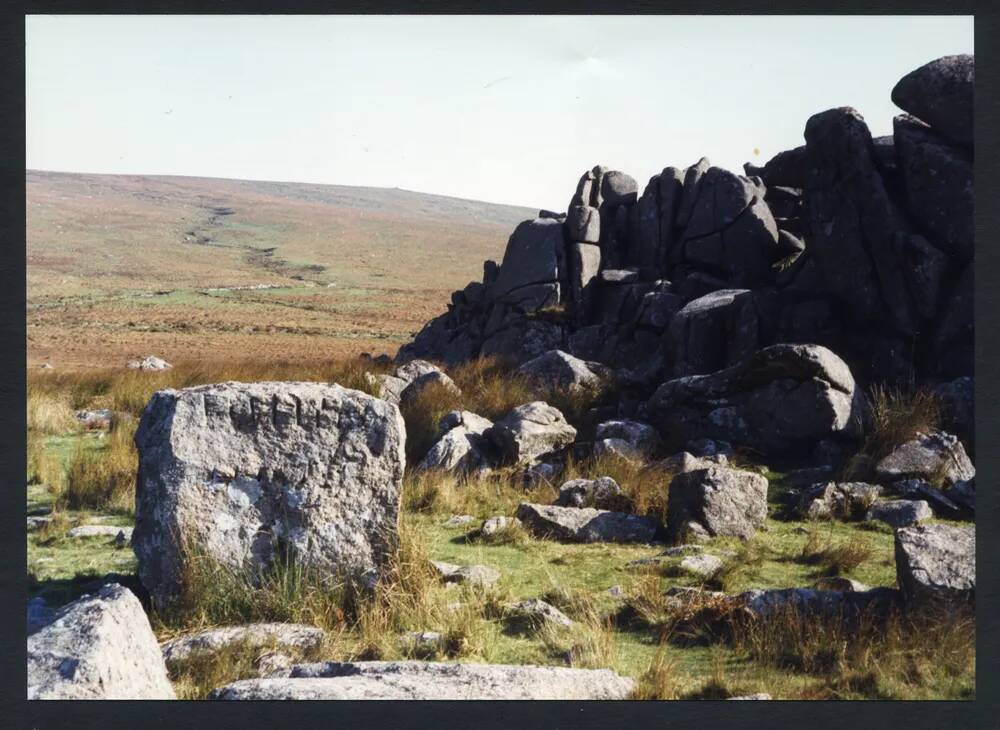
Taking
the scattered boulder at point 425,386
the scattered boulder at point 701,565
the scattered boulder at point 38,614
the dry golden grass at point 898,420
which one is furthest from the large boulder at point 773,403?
the scattered boulder at point 38,614

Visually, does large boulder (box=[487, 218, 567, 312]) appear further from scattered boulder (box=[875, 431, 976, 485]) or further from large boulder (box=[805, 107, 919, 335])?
scattered boulder (box=[875, 431, 976, 485])

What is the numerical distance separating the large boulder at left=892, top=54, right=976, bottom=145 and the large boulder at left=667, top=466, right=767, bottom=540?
6.36m

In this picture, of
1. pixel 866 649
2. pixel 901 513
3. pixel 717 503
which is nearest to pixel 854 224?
pixel 901 513

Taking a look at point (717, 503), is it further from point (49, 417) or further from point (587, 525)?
point (49, 417)

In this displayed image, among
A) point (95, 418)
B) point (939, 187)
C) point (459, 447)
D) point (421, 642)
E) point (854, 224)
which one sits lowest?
point (421, 642)

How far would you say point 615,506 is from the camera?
366 inches

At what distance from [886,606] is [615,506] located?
3518 millimetres

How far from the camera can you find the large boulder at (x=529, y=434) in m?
11.0

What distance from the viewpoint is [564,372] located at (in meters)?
13.6

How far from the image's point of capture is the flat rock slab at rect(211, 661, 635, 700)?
466 centimetres

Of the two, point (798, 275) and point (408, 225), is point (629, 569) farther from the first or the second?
point (408, 225)

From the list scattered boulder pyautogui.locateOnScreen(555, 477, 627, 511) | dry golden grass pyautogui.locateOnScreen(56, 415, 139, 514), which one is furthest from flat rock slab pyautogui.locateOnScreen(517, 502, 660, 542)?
dry golden grass pyautogui.locateOnScreen(56, 415, 139, 514)

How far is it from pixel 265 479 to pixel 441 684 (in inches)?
81.7

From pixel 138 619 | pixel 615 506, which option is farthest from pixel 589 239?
pixel 138 619
